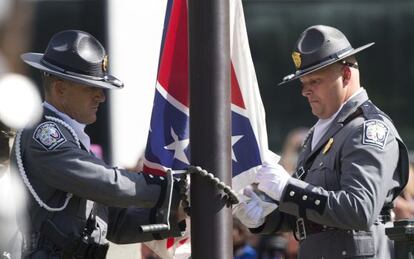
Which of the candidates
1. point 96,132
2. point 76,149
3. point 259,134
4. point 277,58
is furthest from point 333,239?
point 277,58

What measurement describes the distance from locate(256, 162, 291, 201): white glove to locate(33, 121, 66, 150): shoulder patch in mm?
833

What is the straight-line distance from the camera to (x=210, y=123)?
2887mm

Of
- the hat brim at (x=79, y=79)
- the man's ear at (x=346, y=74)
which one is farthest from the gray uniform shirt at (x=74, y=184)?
the man's ear at (x=346, y=74)

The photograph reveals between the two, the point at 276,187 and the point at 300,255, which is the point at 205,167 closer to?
the point at 276,187

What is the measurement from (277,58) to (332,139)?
7.63 meters

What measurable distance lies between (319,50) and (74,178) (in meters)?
1.24

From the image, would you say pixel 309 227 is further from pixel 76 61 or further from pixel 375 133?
pixel 76 61

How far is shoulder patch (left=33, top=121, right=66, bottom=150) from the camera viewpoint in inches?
138

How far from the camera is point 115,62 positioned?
1029 cm

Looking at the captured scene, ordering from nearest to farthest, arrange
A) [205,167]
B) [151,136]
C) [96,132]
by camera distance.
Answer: [205,167], [151,136], [96,132]

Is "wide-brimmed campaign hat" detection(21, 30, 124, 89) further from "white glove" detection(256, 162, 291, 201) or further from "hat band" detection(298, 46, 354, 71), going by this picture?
"hat band" detection(298, 46, 354, 71)

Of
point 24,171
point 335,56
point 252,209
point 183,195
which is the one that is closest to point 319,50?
point 335,56

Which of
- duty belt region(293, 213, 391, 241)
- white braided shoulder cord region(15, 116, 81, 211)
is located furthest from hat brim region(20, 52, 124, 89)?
duty belt region(293, 213, 391, 241)

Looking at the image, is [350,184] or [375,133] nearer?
[350,184]
